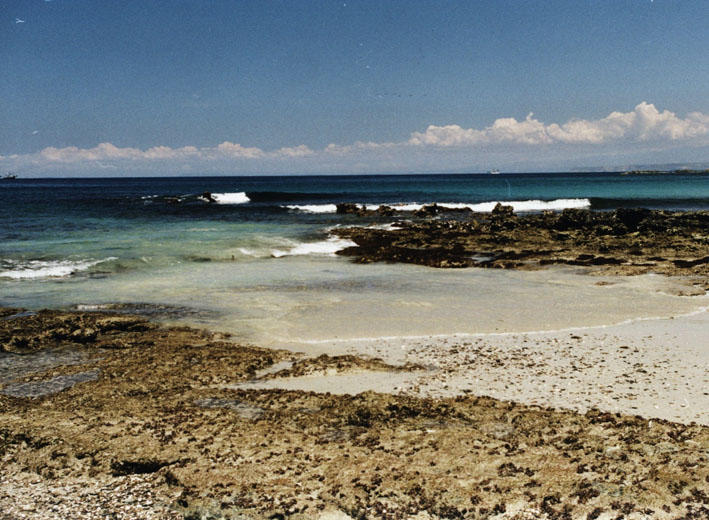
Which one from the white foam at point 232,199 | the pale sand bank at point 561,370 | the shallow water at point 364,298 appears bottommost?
the pale sand bank at point 561,370

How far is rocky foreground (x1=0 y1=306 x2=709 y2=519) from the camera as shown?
4.60 m

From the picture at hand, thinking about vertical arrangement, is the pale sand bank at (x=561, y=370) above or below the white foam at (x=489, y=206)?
below

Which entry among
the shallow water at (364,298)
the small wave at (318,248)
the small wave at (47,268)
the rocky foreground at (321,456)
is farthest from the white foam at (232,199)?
the rocky foreground at (321,456)

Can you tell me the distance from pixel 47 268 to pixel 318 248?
1034 cm

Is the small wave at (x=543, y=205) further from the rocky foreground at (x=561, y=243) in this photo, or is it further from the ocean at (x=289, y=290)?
the ocean at (x=289, y=290)

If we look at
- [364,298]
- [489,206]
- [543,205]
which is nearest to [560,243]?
[364,298]

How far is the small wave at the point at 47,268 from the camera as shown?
17.2 meters

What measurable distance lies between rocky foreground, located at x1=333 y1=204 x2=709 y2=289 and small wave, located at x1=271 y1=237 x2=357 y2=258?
0.65 meters

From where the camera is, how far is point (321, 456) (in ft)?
17.5

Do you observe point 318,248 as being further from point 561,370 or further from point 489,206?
point 489,206

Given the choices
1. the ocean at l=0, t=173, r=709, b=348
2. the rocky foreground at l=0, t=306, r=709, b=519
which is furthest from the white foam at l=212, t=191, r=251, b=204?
the rocky foreground at l=0, t=306, r=709, b=519

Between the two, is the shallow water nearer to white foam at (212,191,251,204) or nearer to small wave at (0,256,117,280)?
small wave at (0,256,117,280)

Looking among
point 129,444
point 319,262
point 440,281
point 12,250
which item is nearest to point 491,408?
point 129,444

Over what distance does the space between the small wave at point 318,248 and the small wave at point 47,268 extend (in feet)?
21.1
